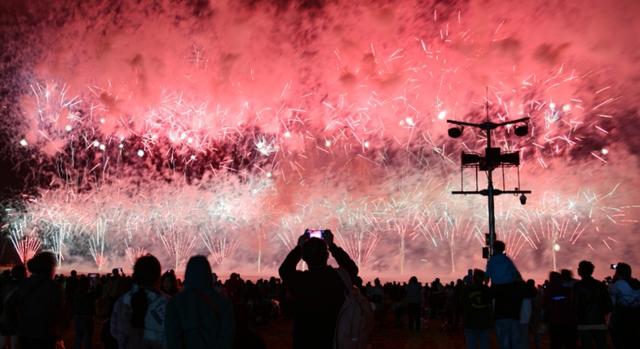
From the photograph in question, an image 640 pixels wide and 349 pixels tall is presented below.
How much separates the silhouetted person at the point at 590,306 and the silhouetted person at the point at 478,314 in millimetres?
1339

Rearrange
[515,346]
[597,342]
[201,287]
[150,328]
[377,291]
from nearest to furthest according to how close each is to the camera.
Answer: [201,287] < [150,328] < [515,346] < [597,342] < [377,291]

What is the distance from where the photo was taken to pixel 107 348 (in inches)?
269

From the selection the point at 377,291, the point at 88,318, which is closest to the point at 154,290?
the point at 88,318

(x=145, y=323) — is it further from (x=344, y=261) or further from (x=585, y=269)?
(x=585, y=269)

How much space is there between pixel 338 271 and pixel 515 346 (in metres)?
4.14

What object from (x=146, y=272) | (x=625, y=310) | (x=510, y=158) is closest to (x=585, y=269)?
(x=625, y=310)

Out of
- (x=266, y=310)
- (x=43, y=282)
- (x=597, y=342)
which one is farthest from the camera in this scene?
(x=266, y=310)

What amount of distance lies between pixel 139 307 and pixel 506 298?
4764 mm

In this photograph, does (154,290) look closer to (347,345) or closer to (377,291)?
(347,345)

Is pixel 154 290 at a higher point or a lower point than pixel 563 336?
higher

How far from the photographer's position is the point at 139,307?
5.22 metres

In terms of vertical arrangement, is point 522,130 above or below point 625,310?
above

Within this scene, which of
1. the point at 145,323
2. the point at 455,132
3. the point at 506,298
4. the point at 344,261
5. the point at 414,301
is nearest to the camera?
the point at 344,261

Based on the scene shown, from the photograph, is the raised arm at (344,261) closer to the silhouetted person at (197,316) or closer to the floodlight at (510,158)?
the silhouetted person at (197,316)
